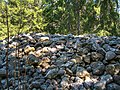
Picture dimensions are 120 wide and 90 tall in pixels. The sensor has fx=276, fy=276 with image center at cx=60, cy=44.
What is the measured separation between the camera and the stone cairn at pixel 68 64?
22.0ft

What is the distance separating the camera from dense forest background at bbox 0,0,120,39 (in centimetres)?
2164

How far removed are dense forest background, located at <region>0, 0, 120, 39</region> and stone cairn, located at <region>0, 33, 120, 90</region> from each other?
12.1m

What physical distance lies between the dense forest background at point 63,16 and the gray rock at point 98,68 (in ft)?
43.6

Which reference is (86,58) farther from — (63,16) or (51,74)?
(63,16)

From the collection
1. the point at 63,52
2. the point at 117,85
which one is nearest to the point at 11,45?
the point at 63,52

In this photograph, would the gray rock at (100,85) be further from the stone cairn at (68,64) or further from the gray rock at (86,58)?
the gray rock at (86,58)

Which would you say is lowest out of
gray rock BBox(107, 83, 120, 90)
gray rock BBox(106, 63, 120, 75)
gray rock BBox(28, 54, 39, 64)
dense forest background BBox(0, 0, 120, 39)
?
gray rock BBox(107, 83, 120, 90)

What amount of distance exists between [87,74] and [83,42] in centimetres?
173

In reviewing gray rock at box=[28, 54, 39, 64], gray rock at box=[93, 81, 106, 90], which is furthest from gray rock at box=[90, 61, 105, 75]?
gray rock at box=[28, 54, 39, 64]

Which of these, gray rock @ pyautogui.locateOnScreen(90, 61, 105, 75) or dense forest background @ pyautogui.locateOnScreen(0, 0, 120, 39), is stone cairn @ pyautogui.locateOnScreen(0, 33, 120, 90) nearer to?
gray rock @ pyautogui.locateOnScreen(90, 61, 105, 75)

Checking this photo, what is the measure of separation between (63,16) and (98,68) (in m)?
20.9

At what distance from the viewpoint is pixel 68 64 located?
7402 mm

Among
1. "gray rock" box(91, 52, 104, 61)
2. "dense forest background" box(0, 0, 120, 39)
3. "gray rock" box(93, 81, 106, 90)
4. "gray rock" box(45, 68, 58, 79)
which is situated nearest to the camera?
"gray rock" box(93, 81, 106, 90)

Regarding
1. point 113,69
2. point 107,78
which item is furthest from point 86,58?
point 107,78
